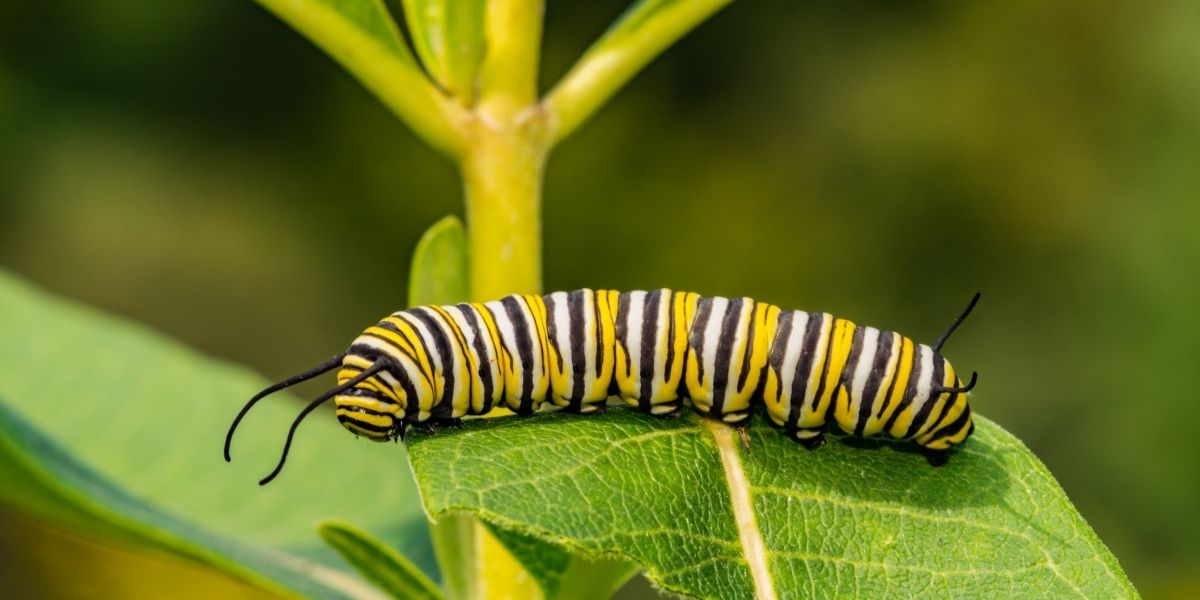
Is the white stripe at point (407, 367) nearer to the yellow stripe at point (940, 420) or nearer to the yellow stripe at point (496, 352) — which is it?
the yellow stripe at point (496, 352)

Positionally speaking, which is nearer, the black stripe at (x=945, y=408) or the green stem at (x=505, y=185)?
the green stem at (x=505, y=185)

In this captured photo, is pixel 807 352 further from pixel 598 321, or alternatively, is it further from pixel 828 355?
pixel 598 321

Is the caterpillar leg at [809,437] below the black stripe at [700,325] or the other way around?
below

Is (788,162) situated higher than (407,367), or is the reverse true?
(788,162)

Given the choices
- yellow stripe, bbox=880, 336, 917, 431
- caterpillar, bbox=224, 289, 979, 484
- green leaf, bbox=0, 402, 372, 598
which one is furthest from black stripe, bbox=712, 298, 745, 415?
green leaf, bbox=0, 402, 372, 598

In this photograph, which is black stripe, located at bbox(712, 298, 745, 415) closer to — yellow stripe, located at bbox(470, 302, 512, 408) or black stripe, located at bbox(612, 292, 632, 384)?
black stripe, located at bbox(612, 292, 632, 384)

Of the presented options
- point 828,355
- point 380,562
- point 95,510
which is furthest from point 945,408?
point 95,510

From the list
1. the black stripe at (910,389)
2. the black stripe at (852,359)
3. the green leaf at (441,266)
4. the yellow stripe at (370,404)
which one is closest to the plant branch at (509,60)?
the green leaf at (441,266)

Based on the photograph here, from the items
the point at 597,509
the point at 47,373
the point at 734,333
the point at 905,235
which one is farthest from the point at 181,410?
the point at 905,235
